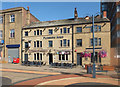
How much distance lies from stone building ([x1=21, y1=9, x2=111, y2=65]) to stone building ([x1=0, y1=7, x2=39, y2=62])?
175 centimetres

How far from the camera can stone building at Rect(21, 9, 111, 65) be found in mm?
19969

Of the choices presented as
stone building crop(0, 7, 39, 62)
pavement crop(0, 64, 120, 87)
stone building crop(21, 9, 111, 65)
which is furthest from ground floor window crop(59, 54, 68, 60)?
stone building crop(0, 7, 39, 62)

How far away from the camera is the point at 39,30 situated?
23.5 metres

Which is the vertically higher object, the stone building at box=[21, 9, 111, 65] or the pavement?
the stone building at box=[21, 9, 111, 65]

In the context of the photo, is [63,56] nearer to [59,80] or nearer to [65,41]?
[65,41]

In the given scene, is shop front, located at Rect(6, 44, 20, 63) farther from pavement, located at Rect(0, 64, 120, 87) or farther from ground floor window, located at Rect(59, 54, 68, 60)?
pavement, located at Rect(0, 64, 120, 87)

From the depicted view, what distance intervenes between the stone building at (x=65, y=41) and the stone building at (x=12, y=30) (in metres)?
1.75

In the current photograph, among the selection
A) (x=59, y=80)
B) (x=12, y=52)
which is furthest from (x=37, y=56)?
(x=59, y=80)

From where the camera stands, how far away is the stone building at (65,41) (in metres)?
20.0

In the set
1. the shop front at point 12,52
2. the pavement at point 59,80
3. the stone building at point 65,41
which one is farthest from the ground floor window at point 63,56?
the shop front at point 12,52

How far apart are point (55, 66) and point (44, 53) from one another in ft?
16.0

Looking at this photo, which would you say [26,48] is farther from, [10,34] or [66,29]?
[66,29]

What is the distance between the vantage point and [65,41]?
21.7 m

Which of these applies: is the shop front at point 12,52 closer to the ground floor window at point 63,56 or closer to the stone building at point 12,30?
the stone building at point 12,30
